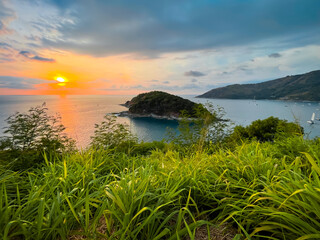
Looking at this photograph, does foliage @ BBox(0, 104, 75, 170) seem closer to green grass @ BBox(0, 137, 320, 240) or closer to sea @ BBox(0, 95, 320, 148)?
sea @ BBox(0, 95, 320, 148)

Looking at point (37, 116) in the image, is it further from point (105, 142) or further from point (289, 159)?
point (289, 159)

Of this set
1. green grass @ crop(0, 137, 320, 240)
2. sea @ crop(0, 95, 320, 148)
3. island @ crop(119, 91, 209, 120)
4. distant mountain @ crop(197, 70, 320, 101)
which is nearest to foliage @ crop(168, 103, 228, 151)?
sea @ crop(0, 95, 320, 148)

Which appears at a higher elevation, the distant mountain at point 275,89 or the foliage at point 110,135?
the distant mountain at point 275,89

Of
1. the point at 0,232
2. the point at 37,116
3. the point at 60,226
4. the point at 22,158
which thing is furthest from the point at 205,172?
the point at 37,116

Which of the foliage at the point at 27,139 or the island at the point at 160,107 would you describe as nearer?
the foliage at the point at 27,139

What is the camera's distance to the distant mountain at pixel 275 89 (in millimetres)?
109700

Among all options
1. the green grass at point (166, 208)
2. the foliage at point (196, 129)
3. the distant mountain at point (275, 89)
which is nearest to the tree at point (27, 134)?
the green grass at point (166, 208)

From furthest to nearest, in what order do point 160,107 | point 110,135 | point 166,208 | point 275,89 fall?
1. point 275,89
2. point 160,107
3. point 110,135
4. point 166,208

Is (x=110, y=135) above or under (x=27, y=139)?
under

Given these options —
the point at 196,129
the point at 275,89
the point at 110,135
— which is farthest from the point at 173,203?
the point at 275,89

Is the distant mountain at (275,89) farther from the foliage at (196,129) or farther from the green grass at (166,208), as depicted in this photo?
the green grass at (166,208)

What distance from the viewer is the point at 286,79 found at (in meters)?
144

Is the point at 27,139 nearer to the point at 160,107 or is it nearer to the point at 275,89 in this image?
the point at 160,107

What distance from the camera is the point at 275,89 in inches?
5022
